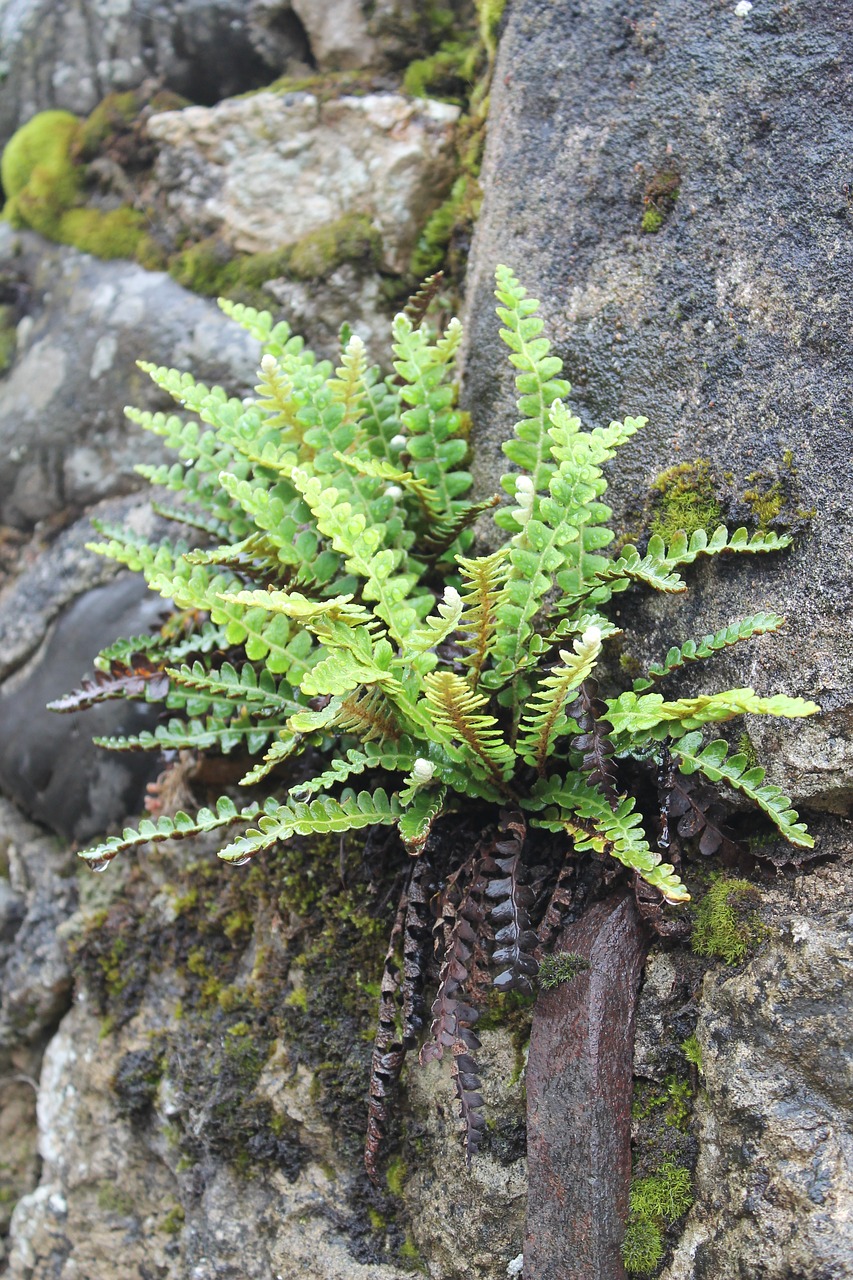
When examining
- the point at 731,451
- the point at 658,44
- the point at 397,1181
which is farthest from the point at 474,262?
the point at 397,1181

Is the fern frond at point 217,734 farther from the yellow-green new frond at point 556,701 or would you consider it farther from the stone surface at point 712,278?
the stone surface at point 712,278

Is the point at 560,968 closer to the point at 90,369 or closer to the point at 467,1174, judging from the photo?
the point at 467,1174

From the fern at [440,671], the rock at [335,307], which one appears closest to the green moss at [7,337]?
the rock at [335,307]

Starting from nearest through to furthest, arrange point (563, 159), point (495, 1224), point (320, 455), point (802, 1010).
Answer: point (802, 1010)
point (495, 1224)
point (320, 455)
point (563, 159)

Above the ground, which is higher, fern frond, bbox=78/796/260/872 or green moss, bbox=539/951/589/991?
fern frond, bbox=78/796/260/872

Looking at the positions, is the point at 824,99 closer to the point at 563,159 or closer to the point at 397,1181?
the point at 563,159

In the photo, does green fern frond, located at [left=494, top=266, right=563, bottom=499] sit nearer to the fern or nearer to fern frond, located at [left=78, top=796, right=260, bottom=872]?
the fern

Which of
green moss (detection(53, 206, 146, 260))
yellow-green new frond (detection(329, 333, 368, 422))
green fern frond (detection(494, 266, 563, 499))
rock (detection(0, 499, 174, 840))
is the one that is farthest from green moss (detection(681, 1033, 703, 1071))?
green moss (detection(53, 206, 146, 260))
